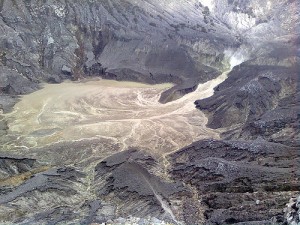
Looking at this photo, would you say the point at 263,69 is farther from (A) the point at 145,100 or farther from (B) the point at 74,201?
(B) the point at 74,201

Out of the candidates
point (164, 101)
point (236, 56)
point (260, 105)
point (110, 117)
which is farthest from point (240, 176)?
point (236, 56)

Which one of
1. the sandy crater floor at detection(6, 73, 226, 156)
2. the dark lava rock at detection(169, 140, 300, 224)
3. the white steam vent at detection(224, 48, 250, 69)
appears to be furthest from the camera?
the white steam vent at detection(224, 48, 250, 69)

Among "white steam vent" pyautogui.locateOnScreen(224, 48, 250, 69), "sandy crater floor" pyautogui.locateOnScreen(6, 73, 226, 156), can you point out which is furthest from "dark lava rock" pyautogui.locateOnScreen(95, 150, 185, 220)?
"white steam vent" pyautogui.locateOnScreen(224, 48, 250, 69)

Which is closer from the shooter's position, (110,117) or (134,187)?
(134,187)

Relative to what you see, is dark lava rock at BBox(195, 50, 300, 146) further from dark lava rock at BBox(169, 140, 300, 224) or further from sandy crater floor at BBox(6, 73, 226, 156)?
dark lava rock at BBox(169, 140, 300, 224)

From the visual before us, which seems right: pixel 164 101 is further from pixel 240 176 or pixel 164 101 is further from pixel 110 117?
pixel 240 176

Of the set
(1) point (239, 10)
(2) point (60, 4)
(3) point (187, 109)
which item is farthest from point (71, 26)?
(1) point (239, 10)

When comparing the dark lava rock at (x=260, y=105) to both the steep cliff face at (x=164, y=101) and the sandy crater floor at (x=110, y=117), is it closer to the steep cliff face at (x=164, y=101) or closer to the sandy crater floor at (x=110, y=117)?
the steep cliff face at (x=164, y=101)
